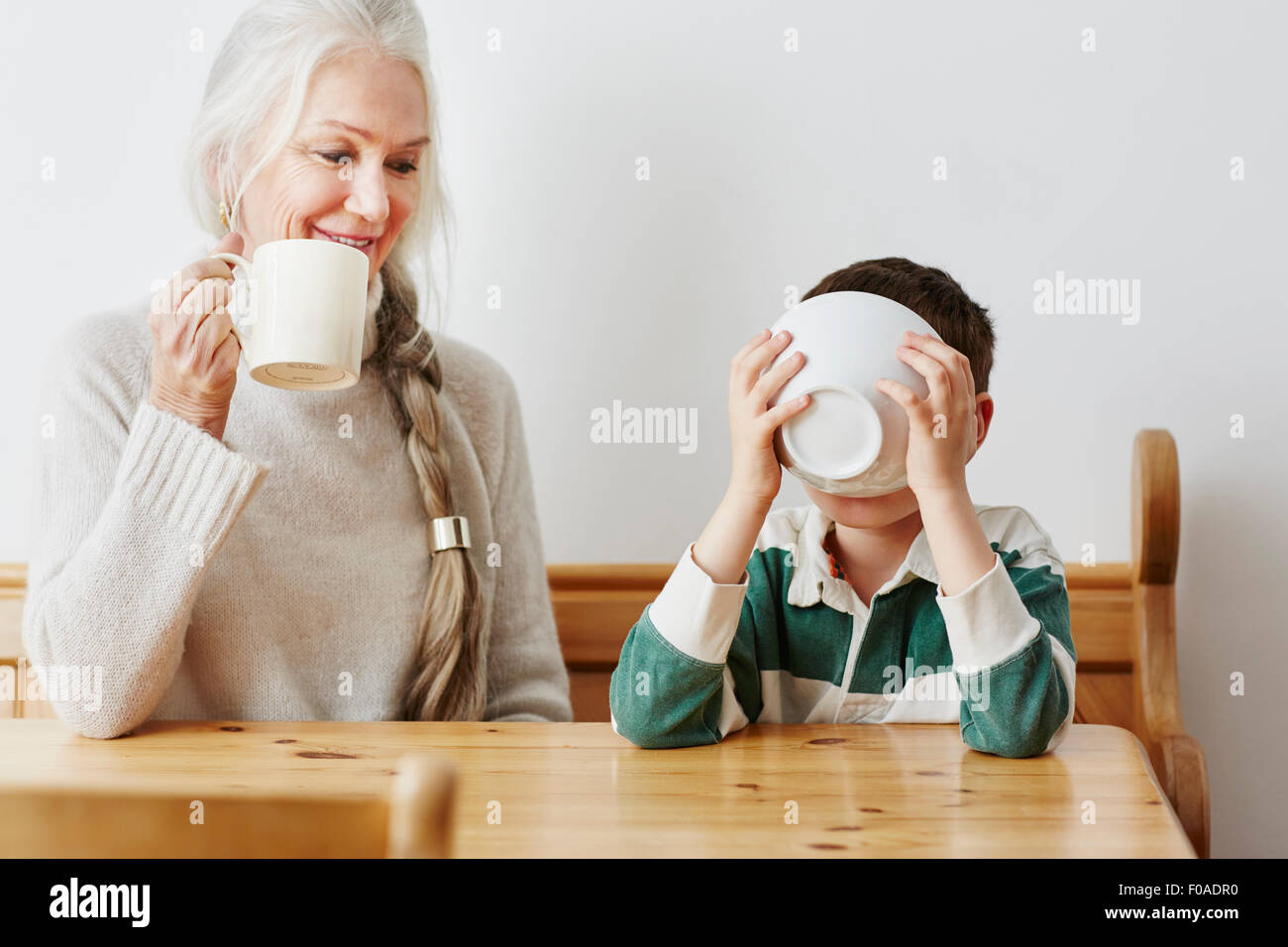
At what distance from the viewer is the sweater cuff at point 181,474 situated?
1.03m

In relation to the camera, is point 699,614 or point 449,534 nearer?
point 699,614

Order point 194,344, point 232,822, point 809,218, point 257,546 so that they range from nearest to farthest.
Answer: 1. point 232,822
2. point 194,344
3. point 257,546
4. point 809,218

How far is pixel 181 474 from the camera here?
1.03 m

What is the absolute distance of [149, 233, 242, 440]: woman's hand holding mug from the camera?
41.3 inches

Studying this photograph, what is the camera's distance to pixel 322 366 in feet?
3.33

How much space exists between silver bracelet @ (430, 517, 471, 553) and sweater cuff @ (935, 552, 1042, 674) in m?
0.59

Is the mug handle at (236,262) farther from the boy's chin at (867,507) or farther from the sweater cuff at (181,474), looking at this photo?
the boy's chin at (867,507)

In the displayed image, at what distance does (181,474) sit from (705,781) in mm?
552

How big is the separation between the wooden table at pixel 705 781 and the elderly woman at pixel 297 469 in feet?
0.56

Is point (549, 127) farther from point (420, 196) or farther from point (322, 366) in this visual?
point (322, 366)

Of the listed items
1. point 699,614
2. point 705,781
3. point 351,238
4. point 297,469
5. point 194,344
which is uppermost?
point 351,238

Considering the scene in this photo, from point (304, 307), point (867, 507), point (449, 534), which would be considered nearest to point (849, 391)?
point (867, 507)

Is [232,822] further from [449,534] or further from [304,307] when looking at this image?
[449,534]

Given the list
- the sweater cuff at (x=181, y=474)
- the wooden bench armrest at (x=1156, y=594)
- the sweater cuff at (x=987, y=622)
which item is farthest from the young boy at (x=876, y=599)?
the sweater cuff at (x=181, y=474)
